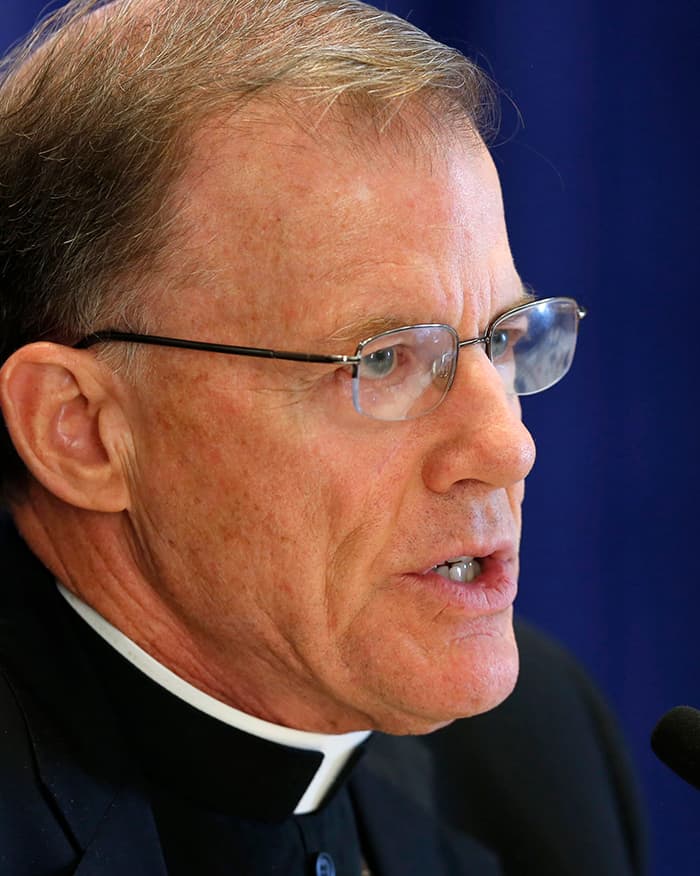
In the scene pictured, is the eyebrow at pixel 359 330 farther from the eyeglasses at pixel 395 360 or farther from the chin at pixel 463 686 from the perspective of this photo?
the chin at pixel 463 686

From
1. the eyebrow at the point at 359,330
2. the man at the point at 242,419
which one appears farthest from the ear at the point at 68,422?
the eyebrow at the point at 359,330

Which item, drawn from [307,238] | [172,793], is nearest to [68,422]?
[307,238]

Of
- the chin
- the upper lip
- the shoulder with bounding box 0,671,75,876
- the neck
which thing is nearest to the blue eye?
the upper lip

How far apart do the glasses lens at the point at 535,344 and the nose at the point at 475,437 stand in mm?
100

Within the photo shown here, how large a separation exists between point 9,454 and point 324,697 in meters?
0.49

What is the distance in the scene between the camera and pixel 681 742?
45.6 inches

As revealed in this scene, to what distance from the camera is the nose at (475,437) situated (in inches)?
52.7

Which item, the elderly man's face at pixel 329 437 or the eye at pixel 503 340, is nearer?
the elderly man's face at pixel 329 437

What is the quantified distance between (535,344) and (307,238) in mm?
362

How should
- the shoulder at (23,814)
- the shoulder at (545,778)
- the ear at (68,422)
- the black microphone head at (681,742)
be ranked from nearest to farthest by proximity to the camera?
the black microphone head at (681,742) → the shoulder at (23,814) → the ear at (68,422) → the shoulder at (545,778)

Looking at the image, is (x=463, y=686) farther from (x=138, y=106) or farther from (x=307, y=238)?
(x=138, y=106)

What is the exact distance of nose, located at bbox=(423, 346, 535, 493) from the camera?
1.34 metres

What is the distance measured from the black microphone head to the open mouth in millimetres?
310

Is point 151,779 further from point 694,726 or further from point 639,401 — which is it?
point 639,401
